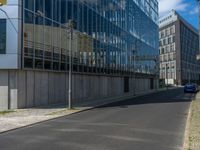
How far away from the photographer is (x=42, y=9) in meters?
29.5

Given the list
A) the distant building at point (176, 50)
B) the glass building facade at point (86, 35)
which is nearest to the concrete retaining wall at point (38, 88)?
the glass building facade at point (86, 35)

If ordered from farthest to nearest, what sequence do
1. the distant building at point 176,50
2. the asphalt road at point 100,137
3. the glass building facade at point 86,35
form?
1. the distant building at point 176,50
2. the glass building facade at point 86,35
3. the asphalt road at point 100,137

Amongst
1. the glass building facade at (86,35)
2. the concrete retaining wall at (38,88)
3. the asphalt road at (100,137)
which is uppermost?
the glass building facade at (86,35)

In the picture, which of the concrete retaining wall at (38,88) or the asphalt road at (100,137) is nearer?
the asphalt road at (100,137)

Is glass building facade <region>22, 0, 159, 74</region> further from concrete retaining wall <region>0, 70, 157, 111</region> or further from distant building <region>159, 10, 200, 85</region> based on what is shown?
distant building <region>159, 10, 200, 85</region>

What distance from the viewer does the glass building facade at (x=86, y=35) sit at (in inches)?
1119

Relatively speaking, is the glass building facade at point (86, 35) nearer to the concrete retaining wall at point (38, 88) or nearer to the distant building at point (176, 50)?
the concrete retaining wall at point (38, 88)

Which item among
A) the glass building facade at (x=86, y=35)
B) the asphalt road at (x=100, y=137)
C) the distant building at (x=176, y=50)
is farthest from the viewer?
the distant building at (x=176, y=50)

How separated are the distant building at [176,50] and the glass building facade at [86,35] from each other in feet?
220

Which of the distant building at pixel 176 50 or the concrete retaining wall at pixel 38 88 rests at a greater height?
the distant building at pixel 176 50

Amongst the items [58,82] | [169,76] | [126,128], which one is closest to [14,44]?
[58,82]

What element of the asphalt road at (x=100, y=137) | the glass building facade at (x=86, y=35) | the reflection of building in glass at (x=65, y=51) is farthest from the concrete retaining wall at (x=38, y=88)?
the asphalt road at (x=100, y=137)

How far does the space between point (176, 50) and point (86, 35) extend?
103835 mm

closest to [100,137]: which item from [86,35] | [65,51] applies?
[65,51]
